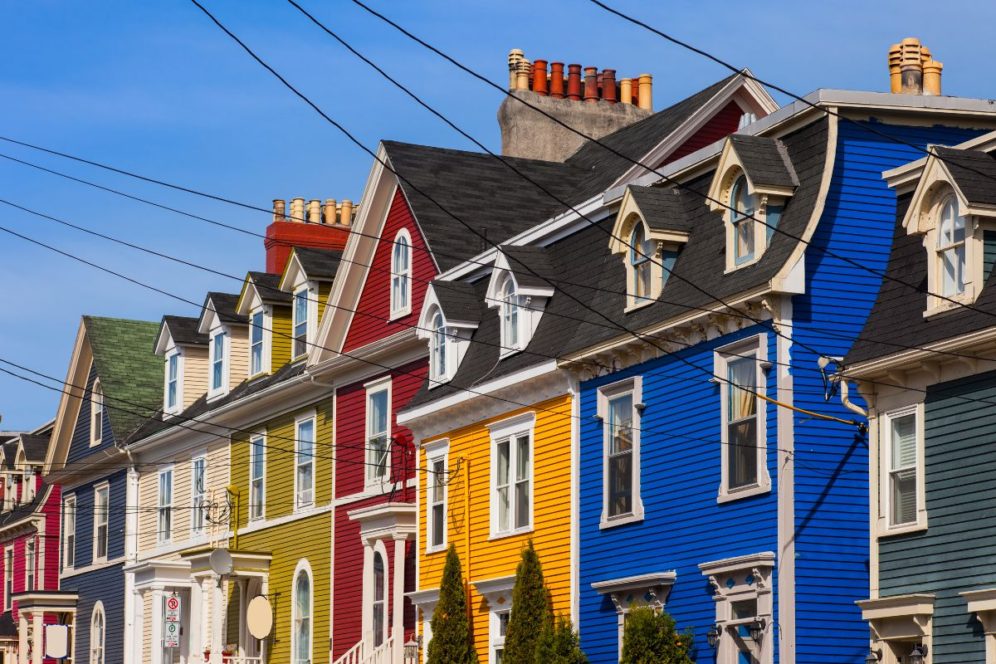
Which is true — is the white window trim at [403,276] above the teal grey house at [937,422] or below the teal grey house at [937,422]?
above

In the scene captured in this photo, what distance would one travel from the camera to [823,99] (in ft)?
84.3

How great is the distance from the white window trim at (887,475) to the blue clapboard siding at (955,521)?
0.26 ft

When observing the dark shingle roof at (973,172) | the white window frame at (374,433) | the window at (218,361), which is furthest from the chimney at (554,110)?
the dark shingle roof at (973,172)

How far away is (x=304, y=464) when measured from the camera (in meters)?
42.3

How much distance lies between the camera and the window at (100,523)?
54709mm

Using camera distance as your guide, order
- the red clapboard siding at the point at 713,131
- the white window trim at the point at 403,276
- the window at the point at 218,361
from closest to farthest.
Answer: the red clapboard siding at the point at 713,131 < the white window trim at the point at 403,276 < the window at the point at 218,361

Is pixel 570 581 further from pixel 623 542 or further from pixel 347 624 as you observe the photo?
pixel 347 624

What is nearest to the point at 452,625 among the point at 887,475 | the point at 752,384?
the point at 752,384

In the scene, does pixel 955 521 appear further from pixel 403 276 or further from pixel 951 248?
pixel 403 276

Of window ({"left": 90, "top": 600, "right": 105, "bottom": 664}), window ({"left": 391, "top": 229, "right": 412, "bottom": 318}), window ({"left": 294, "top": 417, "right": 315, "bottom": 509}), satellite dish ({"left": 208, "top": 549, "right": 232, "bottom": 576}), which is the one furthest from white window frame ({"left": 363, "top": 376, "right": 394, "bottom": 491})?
window ({"left": 90, "top": 600, "right": 105, "bottom": 664})

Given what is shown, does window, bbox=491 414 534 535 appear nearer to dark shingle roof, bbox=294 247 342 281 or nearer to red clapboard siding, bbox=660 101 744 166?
red clapboard siding, bbox=660 101 744 166

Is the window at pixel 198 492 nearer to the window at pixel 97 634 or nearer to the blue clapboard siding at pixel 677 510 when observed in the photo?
the window at pixel 97 634

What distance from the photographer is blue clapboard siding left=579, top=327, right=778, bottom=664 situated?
84.6 feet

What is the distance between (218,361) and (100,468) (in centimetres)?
843
